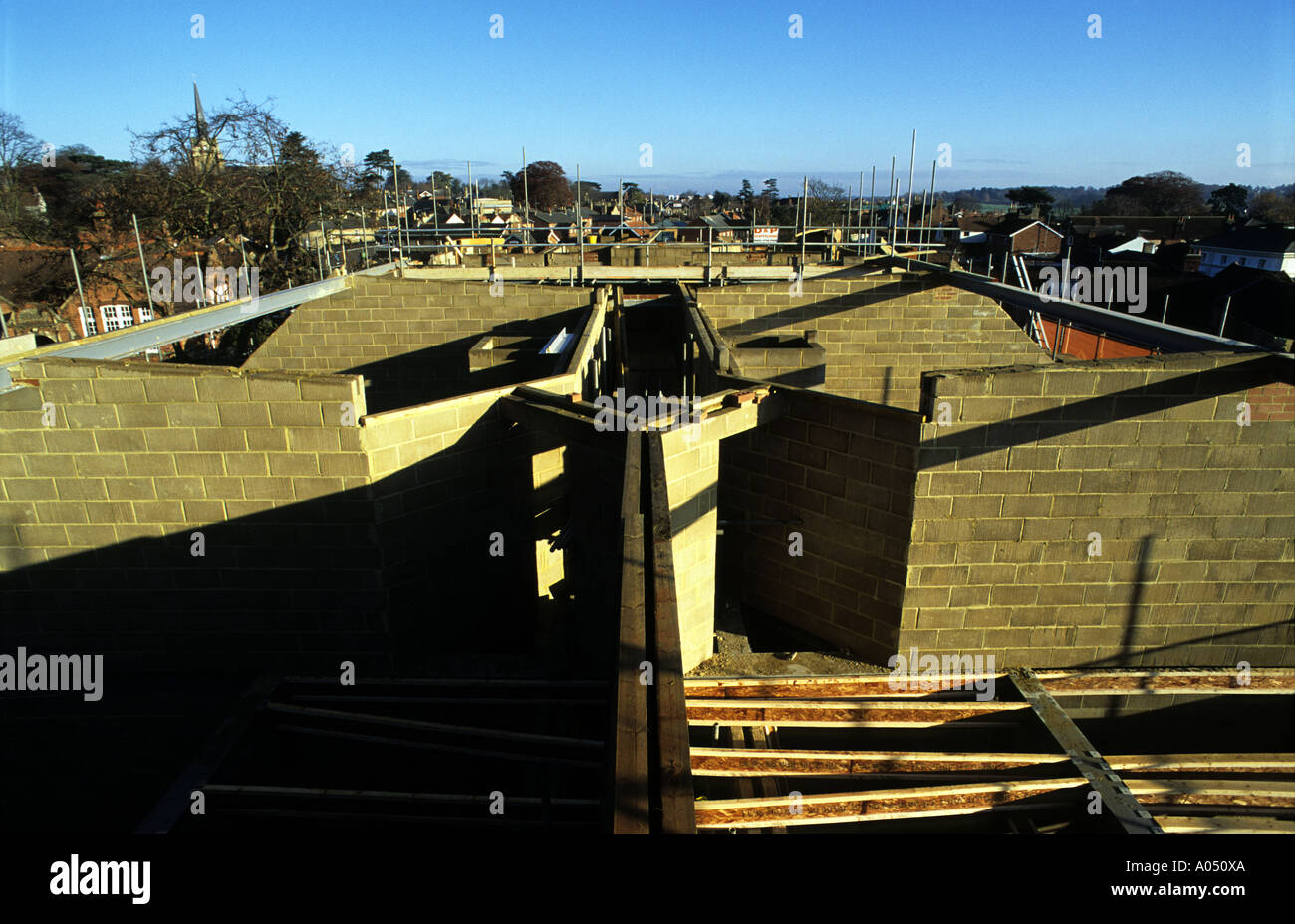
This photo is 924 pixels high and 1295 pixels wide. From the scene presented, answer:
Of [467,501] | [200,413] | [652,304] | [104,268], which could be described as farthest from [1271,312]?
[104,268]

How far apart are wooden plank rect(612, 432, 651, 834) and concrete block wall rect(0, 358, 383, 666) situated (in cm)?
369

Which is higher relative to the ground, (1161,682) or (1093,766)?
(1093,766)

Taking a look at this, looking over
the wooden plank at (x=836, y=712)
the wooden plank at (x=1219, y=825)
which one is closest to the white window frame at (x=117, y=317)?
the wooden plank at (x=836, y=712)

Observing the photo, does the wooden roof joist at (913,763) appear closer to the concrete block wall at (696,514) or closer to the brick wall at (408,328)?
the concrete block wall at (696,514)

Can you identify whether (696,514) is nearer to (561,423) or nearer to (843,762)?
(561,423)

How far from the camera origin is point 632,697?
365cm

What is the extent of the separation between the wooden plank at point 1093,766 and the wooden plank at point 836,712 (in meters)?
0.24

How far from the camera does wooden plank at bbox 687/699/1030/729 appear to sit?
6.31m

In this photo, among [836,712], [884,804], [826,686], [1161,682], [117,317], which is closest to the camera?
[884,804]

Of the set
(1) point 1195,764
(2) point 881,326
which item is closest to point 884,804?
(1) point 1195,764

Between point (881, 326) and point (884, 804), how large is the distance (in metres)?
10.0

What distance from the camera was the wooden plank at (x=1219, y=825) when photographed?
18.0 feet

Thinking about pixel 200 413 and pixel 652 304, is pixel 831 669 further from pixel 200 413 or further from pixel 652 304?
pixel 652 304

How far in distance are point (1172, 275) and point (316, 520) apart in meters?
45.6
